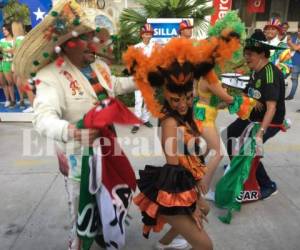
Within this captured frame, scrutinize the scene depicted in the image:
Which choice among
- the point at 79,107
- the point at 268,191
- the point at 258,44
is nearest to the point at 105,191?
the point at 79,107

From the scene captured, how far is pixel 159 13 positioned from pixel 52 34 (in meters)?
7.77

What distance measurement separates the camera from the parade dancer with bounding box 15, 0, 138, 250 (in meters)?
1.93

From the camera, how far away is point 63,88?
2178mm

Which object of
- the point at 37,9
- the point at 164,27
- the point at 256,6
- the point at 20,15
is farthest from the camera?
the point at 256,6

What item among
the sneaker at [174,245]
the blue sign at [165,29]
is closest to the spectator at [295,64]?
the blue sign at [165,29]

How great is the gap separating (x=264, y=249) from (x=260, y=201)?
2.67 ft

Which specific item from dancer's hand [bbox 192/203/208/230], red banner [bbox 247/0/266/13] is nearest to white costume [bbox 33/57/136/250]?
dancer's hand [bbox 192/203/208/230]

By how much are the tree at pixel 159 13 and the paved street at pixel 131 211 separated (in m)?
5.13

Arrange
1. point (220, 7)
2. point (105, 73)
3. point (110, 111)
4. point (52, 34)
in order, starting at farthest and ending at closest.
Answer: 1. point (220, 7)
2. point (105, 73)
3. point (52, 34)
4. point (110, 111)

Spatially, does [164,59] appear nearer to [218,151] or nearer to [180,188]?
[180,188]

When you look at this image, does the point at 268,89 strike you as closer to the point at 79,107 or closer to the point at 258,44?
the point at 258,44

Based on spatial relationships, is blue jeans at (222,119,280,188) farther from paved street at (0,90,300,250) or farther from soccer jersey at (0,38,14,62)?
soccer jersey at (0,38,14,62)

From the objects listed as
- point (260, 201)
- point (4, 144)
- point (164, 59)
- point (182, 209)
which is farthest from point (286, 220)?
point (4, 144)

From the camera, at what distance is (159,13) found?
370 inches
